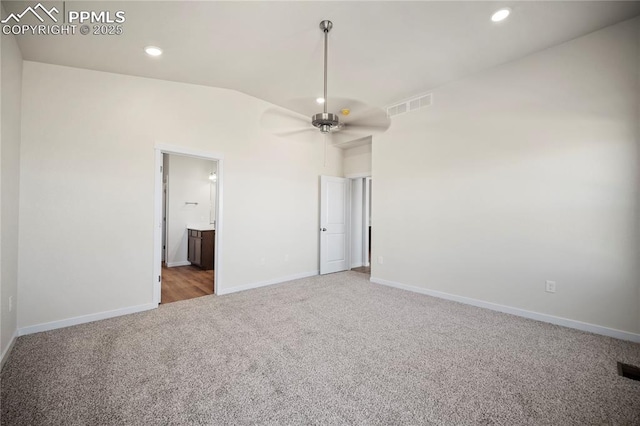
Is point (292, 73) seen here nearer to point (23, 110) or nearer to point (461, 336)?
point (23, 110)

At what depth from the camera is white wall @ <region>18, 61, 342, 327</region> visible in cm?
267

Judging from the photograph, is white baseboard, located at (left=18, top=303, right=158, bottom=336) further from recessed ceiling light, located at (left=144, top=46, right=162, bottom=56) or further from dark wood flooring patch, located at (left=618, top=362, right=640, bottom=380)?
dark wood flooring patch, located at (left=618, top=362, right=640, bottom=380)

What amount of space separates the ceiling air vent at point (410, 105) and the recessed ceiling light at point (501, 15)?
1.50m

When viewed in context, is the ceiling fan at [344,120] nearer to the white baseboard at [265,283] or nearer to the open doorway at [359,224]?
the open doorway at [359,224]

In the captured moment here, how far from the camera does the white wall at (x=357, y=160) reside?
5.40m

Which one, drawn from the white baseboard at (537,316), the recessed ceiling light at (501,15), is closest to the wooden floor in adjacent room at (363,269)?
the white baseboard at (537,316)

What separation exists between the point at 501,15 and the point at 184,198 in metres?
6.23

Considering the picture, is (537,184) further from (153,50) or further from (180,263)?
(180,263)

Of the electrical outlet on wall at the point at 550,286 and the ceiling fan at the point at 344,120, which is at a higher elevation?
the ceiling fan at the point at 344,120

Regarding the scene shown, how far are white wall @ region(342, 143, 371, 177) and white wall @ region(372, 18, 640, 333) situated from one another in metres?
1.22

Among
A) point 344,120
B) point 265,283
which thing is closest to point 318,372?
point 265,283

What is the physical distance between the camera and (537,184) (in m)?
3.01

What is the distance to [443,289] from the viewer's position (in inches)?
151

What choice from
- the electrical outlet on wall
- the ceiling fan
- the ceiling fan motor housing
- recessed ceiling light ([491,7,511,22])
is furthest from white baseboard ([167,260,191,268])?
recessed ceiling light ([491,7,511,22])
